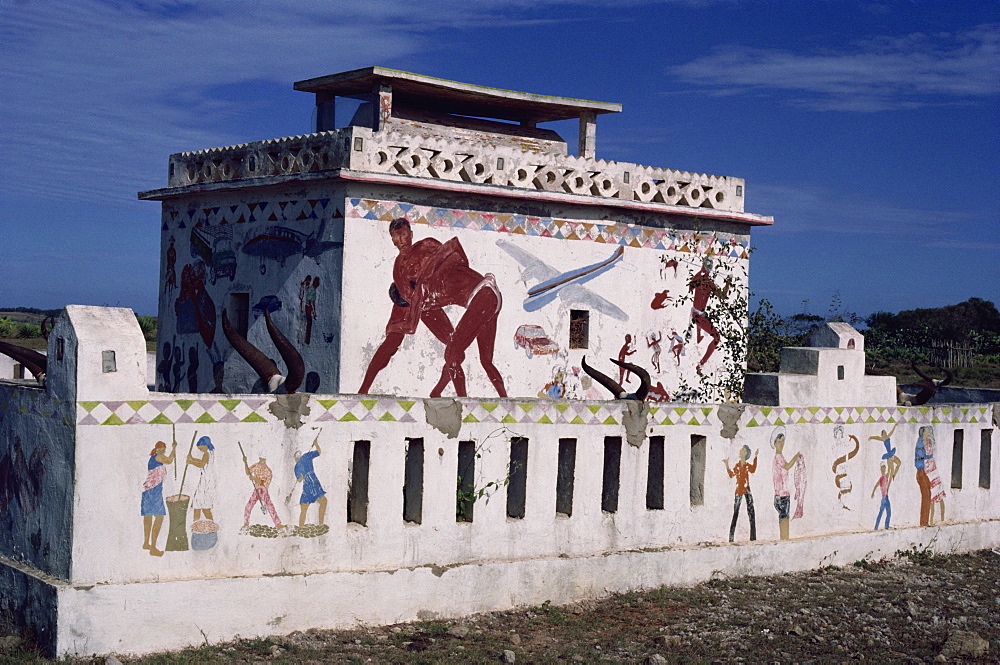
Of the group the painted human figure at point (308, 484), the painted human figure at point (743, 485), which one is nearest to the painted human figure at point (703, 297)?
the painted human figure at point (743, 485)

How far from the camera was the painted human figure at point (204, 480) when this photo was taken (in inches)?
400

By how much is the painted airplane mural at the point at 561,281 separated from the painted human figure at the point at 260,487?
5.35 m

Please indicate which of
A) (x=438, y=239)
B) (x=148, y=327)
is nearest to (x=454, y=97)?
(x=438, y=239)

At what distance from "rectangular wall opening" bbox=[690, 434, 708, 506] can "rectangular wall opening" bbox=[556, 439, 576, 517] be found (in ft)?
5.28

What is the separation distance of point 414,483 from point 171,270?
701 cm

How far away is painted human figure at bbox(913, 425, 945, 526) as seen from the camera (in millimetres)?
15258

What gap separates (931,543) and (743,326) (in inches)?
152

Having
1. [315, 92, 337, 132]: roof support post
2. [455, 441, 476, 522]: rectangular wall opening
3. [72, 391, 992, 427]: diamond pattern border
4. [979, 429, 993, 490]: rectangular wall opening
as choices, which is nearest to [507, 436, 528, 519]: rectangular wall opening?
[72, 391, 992, 427]: diamond pattern border

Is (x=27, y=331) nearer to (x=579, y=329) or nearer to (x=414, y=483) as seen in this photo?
(x=579, y=329)

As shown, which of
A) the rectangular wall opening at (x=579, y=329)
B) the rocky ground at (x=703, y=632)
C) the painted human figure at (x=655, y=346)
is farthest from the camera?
the painted human figure at (x=655, y=346)

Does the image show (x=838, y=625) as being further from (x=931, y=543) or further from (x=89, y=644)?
(x=89, y=644)

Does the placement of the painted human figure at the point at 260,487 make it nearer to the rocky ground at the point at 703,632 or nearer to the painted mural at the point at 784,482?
the rocky ground at the point at 703,632

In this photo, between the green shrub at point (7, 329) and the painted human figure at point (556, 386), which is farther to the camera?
the green shrub at point (7, 329)

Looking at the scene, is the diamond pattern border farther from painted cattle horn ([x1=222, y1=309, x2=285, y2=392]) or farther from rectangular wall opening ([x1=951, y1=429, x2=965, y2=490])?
painted cattle horn ([x1=222, y1=309, x2=285, y2=392])
